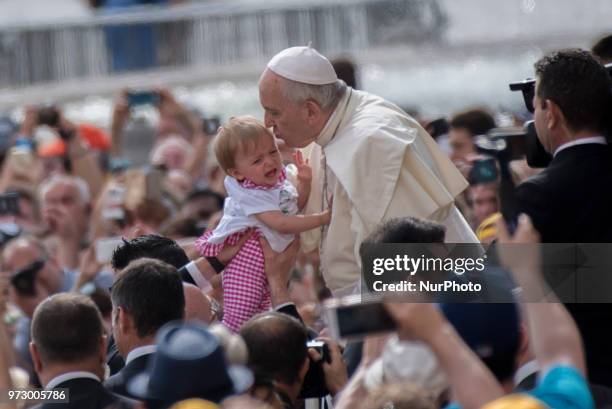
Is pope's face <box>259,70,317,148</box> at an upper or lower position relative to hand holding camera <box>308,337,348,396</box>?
upper

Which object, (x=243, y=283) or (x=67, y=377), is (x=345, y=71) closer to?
(x=243, y=283)

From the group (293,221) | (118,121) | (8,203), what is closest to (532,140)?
(293,221)

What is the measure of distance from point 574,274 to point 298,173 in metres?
1.53

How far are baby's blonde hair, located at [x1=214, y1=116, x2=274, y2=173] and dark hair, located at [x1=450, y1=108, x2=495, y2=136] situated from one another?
2981 mm

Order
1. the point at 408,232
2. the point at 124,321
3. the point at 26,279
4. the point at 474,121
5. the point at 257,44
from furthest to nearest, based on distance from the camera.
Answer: the point at 257,44
the point at 474,121
the point at 26,279
the point at 124,321
the point at 408,232

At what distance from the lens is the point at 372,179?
6250mm

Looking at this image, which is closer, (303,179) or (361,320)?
(361,320)

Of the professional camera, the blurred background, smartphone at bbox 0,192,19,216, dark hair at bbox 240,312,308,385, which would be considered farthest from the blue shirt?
the blurred background

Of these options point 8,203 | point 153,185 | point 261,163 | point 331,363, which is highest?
point 261,163

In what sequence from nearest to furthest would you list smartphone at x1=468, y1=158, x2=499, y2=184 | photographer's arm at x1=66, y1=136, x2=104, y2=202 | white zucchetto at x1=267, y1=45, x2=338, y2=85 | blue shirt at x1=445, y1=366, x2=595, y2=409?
blue shirt at x1=445, y1=366, x2=595, y2=409
white zucchetto at x1=267, y1=45, x2=338, y2=85
smartphone at x1=468, y1=158, x2=499, y2=184
photographer's arm at x1=66, y1=136, x2=104, y2=202

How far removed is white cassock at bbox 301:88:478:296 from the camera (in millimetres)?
6234

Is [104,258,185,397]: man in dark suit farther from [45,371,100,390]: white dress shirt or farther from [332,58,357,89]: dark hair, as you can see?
[332,58,357,89]: dark hair

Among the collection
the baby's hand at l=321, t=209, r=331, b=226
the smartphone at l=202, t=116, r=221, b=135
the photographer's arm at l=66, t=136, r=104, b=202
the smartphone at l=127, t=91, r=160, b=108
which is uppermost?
the baby's hand at l=321, t=209, r=331, b=226

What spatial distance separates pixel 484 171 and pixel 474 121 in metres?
1.29
